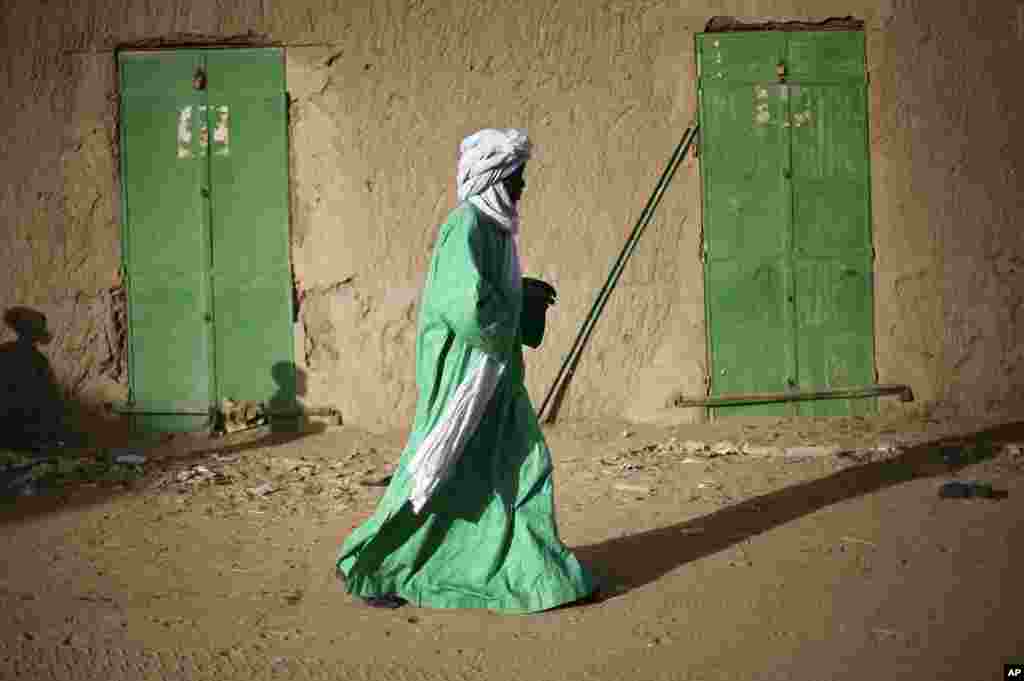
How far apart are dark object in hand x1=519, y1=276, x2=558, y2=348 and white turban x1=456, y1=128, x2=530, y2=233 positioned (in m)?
0.20

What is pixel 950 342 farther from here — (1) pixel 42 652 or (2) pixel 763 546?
(1) pixel 42 652

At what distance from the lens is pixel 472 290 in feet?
10.8

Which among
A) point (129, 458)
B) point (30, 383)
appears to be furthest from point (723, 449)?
point (30, 383)

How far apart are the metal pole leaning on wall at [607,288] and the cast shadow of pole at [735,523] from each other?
191 cm

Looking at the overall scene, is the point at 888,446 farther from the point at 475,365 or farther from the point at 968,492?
the point at 475,365

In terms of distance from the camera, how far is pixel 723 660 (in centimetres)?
299

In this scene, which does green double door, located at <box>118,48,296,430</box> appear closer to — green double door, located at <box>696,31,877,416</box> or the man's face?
green double door, located at <box>696,31,877,416</box>

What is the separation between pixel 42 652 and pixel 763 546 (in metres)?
2.45

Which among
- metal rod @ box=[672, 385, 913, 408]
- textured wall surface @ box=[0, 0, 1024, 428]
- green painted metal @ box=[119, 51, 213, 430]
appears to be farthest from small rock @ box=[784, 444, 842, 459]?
green painted metal @ box=[119, 51, 213, 430]

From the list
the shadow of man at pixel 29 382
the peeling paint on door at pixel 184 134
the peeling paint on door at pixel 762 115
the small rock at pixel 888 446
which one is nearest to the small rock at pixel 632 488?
the small rock at pixel 888 446

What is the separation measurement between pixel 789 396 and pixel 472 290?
3.96m

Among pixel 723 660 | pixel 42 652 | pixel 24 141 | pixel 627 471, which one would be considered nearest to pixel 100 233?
pixel 24 141

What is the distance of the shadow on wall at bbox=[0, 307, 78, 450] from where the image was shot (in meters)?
6.68

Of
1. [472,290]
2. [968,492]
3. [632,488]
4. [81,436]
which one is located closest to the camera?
[472,290]
